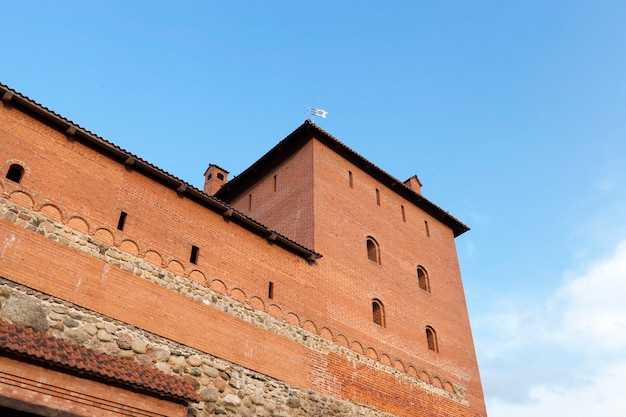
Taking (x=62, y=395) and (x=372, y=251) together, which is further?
(x=372, y=251)

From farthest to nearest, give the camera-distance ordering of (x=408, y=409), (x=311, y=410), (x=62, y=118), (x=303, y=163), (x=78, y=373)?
(x=303, y=163) → (x=408, y=409) → (x=311, y=410) → (x=62, y=118) → (x=78, y=373)

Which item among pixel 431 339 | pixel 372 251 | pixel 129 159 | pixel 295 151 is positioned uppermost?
pixel 295 151

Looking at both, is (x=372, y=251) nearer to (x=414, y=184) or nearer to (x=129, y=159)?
(x=414, y=184)

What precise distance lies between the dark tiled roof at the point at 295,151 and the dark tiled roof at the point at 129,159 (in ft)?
14.2

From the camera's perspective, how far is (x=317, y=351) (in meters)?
12.4

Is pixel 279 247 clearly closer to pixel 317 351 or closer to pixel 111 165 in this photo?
pixel 317 351

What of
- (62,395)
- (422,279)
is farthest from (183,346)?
(422,279)

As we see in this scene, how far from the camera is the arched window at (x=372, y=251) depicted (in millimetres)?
15844

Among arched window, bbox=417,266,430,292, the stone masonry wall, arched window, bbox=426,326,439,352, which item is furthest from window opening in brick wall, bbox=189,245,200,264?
arched window, bbox=417,266,430,292

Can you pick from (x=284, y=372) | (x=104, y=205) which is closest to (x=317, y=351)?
(x=284, y=372)

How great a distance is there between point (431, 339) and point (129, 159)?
32.2 ft

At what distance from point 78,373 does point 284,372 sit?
483 cm

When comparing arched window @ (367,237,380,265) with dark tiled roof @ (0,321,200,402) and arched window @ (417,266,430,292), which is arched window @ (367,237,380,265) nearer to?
arched window @ (417,266,430,292)

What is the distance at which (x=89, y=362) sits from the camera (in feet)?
26.4
